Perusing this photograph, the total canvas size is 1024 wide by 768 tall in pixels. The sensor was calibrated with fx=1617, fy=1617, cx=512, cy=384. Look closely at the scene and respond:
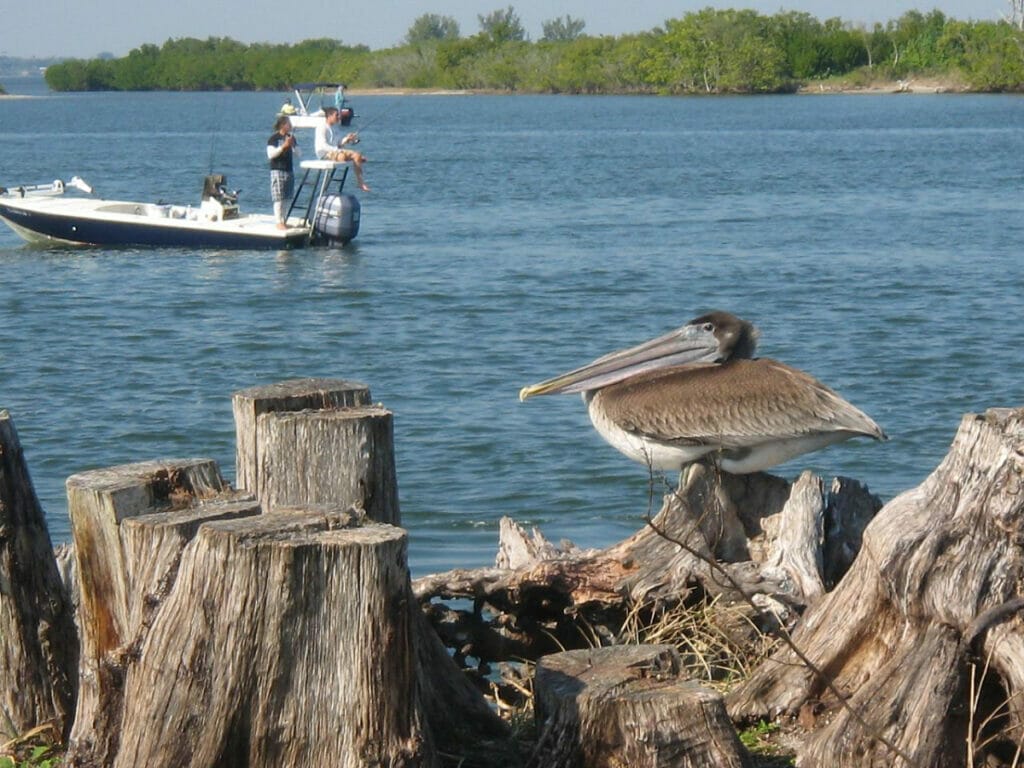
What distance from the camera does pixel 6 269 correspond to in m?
20.2

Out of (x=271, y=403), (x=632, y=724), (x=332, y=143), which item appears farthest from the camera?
(x=332, y=143)

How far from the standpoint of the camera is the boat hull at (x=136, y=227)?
68.2 feet

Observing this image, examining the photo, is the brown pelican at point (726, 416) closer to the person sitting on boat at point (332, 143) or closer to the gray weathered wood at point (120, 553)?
the gray weathered wood at point (120, 553)

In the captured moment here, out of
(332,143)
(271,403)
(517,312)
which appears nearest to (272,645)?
(271,403)

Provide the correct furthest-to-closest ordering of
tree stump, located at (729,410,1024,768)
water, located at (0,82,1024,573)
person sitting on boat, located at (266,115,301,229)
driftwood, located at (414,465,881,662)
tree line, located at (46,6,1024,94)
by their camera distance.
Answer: tree line, located at (46,6,1024,94) → person sitting on boat, located at (266,115,301,229) → water, located at (0,82,1024,573) → driftwood, located at (414,465,881,662) → tree stump, located at (729,410,1024,768)

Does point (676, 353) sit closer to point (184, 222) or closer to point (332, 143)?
point (332, 143)

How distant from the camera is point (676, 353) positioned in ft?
18.8

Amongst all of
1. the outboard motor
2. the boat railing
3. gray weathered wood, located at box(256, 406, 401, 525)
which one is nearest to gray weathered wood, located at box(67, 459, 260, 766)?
gray weathered wood, located at box(256, 406, 401, 525)

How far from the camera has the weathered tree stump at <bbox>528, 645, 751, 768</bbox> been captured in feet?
10.7

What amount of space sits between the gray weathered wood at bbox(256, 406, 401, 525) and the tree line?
91.0 metres

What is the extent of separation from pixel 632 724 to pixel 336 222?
18.4 meters

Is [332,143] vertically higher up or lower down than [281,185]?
higher up

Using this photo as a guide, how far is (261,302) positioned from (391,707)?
14.5m

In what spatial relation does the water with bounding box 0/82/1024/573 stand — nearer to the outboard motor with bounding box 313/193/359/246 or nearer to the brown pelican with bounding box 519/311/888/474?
the outboard motor with bounding box 313/193/359/246
